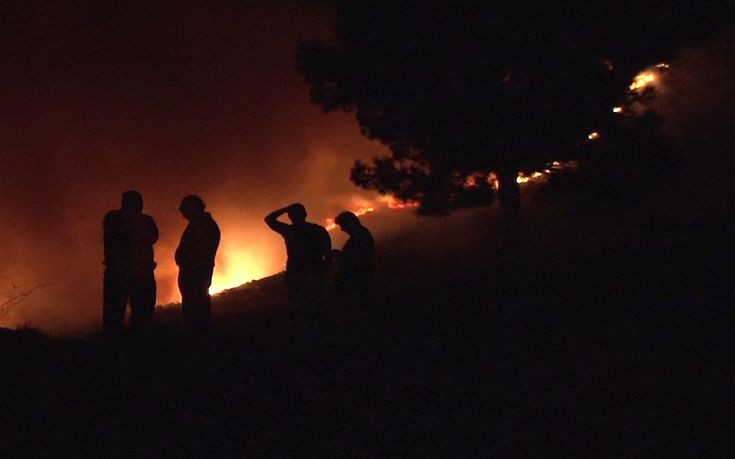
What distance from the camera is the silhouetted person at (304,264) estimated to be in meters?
5.82

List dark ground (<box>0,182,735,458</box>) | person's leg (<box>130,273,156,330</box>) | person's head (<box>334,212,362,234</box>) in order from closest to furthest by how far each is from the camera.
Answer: dark ground (<box>0,182,735,458</box>), person's head (<box>334,212,362,234</box>), person's leg (<box>130,273,156,330</box>)

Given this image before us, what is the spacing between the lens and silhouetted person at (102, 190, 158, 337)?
5969 mm

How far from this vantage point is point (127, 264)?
6.04m

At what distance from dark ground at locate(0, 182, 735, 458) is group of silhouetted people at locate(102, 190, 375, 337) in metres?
0.31

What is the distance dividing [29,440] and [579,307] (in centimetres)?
→ 548

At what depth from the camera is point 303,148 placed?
23.6 m

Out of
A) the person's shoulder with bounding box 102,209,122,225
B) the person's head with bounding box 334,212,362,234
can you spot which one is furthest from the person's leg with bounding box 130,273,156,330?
the person's head with bounding box 334,212,362,234

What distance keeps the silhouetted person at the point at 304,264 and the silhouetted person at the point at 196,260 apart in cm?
95

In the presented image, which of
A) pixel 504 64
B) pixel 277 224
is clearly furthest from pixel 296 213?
pixel 504 64

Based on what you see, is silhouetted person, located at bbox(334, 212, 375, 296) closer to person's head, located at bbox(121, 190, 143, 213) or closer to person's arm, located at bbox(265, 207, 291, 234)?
person's arm, located at bbox(265, 207, 291, 234)

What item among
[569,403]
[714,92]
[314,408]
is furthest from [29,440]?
[714,92]

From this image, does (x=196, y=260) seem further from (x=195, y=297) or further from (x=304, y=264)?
(x=304, y=264)

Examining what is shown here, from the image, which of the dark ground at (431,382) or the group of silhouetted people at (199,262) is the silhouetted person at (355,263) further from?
the dark ground at (431,382)

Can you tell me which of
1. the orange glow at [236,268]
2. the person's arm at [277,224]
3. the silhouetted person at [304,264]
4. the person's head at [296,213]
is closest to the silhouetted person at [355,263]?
the silhouetted person at [304,264]
